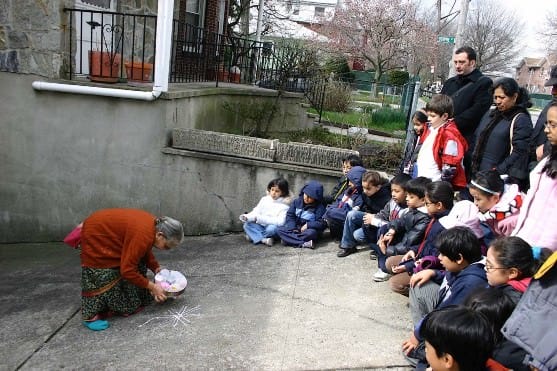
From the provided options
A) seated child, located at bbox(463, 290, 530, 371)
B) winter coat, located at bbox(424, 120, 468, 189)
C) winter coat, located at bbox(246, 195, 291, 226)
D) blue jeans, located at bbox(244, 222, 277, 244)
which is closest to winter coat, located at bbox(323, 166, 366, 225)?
winter coat, located at bbox(246, 195, 291, 226)

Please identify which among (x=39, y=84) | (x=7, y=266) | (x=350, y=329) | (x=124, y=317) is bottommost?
(x=7, y=266)

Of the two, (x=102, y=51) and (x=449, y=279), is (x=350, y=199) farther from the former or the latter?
(x=102, y=51)

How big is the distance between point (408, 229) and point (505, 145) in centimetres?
105

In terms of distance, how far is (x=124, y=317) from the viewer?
13.0 feet

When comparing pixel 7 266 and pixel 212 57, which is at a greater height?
pixel 212 57

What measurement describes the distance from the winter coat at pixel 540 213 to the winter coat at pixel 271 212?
2.89 meters

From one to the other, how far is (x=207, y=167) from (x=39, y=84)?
237cm

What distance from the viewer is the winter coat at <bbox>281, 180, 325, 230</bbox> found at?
5.21 m

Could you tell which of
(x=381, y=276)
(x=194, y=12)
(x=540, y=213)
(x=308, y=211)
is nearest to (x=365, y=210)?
(x=308, y=211)

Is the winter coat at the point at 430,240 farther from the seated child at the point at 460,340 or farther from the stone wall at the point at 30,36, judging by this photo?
the stone wall at the point at 30,36

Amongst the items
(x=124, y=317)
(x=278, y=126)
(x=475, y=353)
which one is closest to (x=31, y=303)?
(x=124, y=317)

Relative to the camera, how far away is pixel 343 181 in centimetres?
538

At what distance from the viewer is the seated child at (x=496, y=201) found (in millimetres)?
3305

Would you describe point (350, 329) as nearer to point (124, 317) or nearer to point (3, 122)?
point (124, 317)
